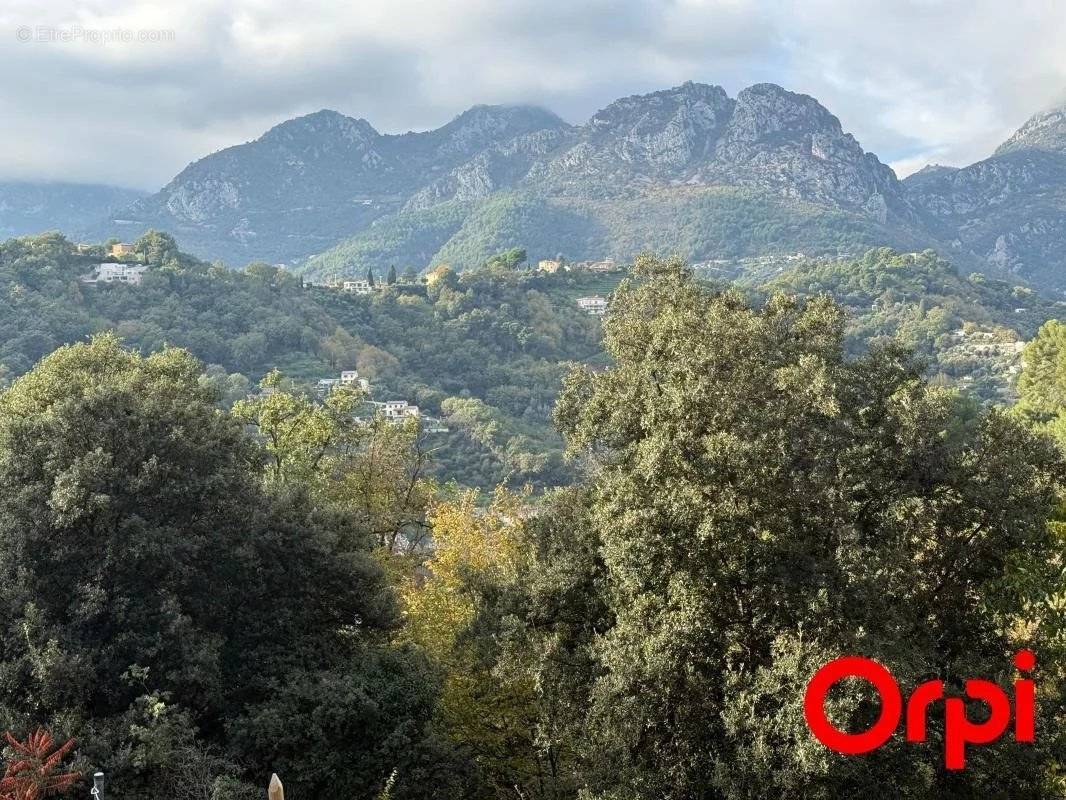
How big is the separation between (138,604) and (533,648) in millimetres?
5948

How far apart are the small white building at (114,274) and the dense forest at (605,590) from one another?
312 ft

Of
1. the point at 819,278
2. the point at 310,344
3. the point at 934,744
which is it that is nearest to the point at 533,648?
the point at 934,744

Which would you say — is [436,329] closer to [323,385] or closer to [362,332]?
[362,332]

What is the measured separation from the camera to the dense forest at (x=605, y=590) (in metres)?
11.3

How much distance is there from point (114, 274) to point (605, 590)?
10485 cm

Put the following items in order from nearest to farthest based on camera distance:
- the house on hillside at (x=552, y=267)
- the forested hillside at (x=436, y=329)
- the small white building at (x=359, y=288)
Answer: the forested hillside at (x=436, y=329), the small white building at (x=359, y=288), the house on hillside at (x=552, y=267)

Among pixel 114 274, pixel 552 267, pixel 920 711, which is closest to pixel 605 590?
pixel 920 711

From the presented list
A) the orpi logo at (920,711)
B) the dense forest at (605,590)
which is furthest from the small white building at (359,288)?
the orpi logo at (920,711)

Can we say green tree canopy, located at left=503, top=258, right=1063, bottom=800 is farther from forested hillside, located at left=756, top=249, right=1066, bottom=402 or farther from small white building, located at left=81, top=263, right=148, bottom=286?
small white building, located at left=81, top=263, right=148, bottom=286

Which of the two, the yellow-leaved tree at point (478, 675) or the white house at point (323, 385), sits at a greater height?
the yellow-leaved tree at point (478, 675)

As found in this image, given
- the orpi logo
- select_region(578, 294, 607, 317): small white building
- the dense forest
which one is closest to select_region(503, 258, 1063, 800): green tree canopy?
the dense forest

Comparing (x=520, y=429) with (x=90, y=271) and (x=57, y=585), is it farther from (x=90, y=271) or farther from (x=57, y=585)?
(x=57, y=585)

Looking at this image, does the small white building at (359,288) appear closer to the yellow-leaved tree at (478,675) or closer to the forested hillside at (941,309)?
the forested hillside at (941,309)

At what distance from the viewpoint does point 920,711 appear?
11375 mm
